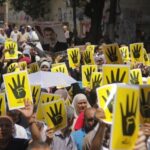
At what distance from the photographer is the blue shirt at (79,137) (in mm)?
7406

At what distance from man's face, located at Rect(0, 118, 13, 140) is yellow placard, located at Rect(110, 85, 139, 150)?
5.32ft

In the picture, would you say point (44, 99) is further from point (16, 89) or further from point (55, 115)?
point (55, 115)

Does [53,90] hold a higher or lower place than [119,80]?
lower

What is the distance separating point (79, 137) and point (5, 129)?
989 mm

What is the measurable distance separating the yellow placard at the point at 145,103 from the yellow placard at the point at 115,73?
1.22 metres

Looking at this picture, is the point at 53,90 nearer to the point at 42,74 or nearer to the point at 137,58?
the point at 42,74

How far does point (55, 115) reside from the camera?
7281mm

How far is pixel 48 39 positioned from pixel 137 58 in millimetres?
2651

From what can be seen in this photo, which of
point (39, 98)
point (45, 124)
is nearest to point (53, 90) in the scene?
point (39, 98)

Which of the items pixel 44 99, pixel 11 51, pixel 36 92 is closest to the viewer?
pixel 44 99

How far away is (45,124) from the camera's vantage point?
754 centimetres

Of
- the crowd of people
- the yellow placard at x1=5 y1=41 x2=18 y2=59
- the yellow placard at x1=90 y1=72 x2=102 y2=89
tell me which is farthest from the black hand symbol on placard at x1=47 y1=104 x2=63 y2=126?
the yellow placard at x1=5 y1=41 x2=18 y2=59

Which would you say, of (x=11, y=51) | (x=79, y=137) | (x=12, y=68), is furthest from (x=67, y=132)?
(x=11, y=51)

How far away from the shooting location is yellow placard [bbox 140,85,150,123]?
5949mm
